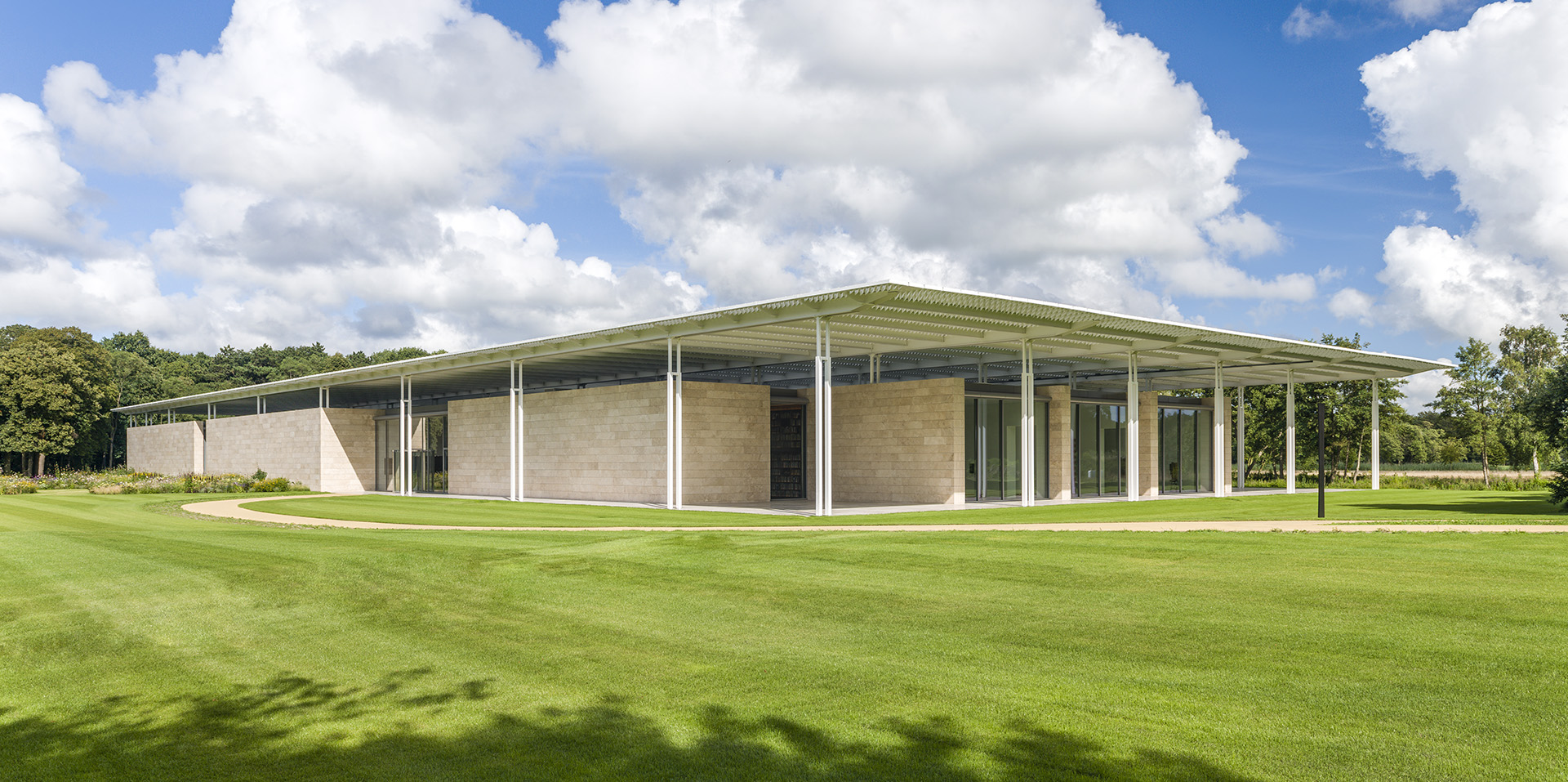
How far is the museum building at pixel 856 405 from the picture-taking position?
78.5ft

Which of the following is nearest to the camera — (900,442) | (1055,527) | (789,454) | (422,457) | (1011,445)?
(1055,527)

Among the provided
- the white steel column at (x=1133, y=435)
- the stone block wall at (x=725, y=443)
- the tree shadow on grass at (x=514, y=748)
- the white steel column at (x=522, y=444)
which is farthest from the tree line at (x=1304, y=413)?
the tree shadow on grass at (x=514, y=748)

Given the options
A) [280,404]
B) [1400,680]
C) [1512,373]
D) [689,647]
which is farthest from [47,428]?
[1512,373]

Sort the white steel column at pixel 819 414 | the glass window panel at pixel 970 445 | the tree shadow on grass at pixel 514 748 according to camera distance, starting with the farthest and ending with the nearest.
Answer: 1. the glass window panel at pixel 970 445
2. the white steel column at pixel 819 414
3. the tree shadow on grass at pixel 514 748

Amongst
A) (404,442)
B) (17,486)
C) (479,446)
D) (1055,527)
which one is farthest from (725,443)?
(17,486)

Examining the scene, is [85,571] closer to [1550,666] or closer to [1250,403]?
[1550,666]

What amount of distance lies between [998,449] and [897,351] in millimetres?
4101

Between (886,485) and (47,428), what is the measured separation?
51.1 m

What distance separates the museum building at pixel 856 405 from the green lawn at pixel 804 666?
9.12 meters

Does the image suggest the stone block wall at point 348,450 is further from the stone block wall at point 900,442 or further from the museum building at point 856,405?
the stone block wall at point 900,442

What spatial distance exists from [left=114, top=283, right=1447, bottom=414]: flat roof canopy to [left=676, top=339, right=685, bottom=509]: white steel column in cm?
81

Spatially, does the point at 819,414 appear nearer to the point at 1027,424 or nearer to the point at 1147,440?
the point at 1027,424

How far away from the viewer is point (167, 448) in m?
55.8

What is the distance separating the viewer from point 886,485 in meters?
28.3
